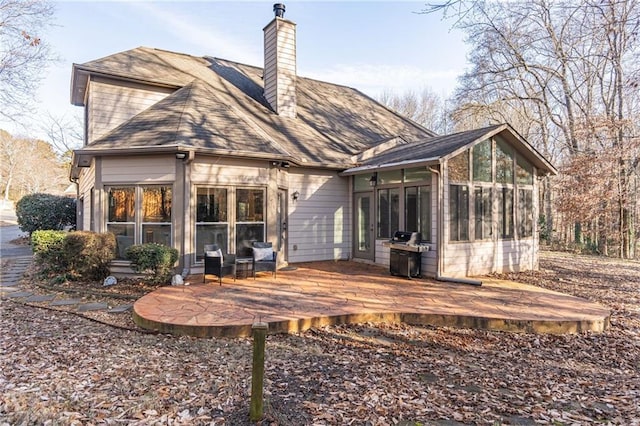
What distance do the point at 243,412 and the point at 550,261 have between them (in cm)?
1188

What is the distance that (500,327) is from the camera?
17.1 feet

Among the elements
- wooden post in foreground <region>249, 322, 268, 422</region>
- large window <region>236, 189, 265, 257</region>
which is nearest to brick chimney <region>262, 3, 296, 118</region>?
large window <region>236, 189, 265, 257</region>

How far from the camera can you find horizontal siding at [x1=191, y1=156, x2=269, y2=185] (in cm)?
787

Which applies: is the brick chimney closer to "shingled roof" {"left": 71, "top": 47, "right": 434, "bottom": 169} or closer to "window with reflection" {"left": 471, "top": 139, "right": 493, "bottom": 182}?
"shingled roof" {"left": 71, "top": 47, "right": 434, "bottom": 169}

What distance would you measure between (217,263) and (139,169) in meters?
2.75

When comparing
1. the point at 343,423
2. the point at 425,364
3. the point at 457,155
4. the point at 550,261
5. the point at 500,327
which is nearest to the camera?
the point at 343,423

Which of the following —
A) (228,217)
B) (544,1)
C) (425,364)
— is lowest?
(425,364)

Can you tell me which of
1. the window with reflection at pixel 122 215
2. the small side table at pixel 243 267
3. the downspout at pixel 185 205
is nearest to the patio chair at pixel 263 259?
the small side table at pixel 243 267

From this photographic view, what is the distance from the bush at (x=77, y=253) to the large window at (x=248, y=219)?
260 cm

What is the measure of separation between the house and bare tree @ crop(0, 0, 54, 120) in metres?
3.56

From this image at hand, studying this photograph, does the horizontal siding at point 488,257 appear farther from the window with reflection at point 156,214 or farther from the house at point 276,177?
the window with reflection at point 156,214

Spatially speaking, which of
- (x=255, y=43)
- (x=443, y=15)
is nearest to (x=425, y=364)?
(x=443, y=15)

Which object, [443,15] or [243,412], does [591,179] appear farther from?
[243,412]

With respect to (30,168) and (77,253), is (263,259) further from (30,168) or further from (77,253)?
(30,168)
